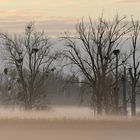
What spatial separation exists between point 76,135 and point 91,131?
136 centimetres

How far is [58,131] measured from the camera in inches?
876

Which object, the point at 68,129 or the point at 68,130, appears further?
the point at 68,129

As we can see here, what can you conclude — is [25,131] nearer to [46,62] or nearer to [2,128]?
[2,128]

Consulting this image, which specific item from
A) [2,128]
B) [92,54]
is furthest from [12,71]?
[2,128]

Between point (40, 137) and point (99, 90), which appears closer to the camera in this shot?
point (40, 137)

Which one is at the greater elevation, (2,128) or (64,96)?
(2,128)

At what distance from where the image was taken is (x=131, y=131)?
877 inches

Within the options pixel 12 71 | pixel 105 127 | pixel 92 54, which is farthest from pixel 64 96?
pixel 105 127

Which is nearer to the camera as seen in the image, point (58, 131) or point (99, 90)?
point (58, 131)

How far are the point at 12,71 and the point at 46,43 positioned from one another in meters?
5.57

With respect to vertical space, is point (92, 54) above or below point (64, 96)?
above

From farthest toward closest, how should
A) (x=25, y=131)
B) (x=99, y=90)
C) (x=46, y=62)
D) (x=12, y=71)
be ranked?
(x=12, y=71) → (x=46, y=62) → (x=99, y=90) → (x=25, y=131)

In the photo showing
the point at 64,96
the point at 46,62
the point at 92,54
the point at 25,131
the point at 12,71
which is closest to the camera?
the point at 25,131

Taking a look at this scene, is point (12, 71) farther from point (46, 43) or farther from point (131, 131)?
point (131, 131)
